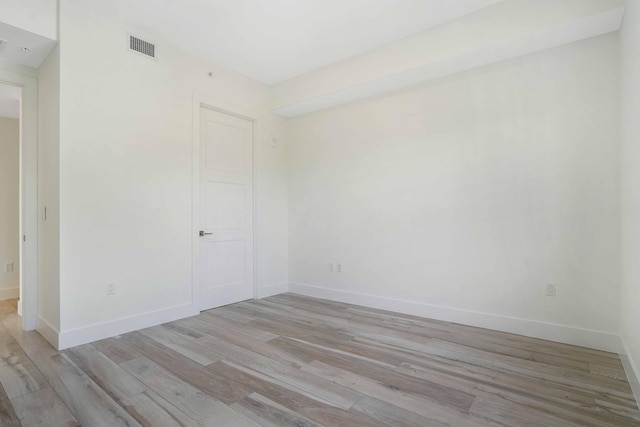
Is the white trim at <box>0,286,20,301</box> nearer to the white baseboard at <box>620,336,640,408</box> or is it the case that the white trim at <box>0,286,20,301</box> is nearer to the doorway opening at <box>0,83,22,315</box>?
the doorway opening at <box>0,83,22,315</box>

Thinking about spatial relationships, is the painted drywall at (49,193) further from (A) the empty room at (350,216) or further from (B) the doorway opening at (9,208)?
(B) the doorway opening at (9,208)

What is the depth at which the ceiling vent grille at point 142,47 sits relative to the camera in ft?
10.1

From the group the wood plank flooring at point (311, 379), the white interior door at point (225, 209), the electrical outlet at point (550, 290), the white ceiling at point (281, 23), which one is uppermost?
the white ceiling at point (281, 23)

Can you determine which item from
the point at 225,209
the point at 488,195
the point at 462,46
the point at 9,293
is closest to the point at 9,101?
the point at 9,293

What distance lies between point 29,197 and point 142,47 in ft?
6.19

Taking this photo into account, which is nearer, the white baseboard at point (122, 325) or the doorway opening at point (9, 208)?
the white baseboard at point (122, 325)

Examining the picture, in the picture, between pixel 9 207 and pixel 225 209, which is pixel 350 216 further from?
pixel 9 207

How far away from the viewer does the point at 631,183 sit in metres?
2.13

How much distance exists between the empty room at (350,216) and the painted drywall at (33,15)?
0.01 metres

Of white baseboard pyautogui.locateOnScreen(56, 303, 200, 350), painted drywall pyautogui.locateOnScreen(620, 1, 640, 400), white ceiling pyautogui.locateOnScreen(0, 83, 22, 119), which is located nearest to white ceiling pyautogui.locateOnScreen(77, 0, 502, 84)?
A: painted drywall pyautogui.locateOnScreen(620, 1, 640, 400)

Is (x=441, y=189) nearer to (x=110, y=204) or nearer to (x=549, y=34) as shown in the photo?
(x=549, y=34)

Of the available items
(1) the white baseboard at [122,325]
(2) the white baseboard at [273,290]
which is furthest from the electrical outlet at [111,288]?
(2) the white baseboard at [273,290]

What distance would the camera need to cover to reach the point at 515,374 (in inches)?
86.9

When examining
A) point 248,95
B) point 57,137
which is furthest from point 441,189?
point 57,137
